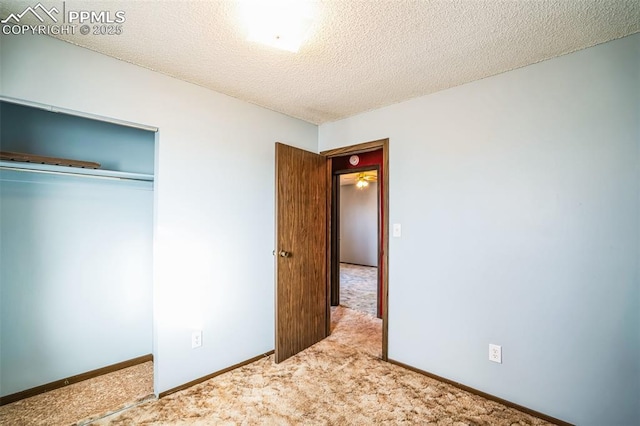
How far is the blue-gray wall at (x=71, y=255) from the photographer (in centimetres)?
198

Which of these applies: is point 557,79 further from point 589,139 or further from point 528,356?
point 528,356

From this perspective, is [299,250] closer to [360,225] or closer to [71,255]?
[71,255]

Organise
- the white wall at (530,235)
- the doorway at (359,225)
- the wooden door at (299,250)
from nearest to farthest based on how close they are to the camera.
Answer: the white wall at (530,235) < the wooden door at (299,250) < the doorway at (359,225)

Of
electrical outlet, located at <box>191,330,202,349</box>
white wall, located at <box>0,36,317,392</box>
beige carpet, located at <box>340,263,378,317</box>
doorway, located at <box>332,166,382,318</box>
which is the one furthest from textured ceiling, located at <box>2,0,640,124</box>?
doorway, located at <box>332,166,382,318</box>

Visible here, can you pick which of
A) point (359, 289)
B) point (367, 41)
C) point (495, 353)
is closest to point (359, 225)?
point (359, 289)

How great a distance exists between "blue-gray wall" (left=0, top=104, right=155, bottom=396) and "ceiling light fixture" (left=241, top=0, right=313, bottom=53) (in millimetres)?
1646

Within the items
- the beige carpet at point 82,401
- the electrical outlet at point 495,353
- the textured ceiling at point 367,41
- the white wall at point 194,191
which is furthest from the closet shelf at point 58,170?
the electrical outlet at point 495,353

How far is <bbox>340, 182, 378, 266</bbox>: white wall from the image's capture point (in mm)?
8055

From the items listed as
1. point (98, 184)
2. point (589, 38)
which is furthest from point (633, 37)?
point (98, 184)

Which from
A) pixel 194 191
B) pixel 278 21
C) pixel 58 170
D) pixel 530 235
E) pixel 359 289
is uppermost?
pixel 278 21

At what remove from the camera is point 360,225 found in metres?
8.30

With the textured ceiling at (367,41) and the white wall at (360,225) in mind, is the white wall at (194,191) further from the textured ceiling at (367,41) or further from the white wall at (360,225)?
the white wall at (360,225)

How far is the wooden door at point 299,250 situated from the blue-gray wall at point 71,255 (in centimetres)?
121

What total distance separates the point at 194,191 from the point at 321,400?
1.84 meters
